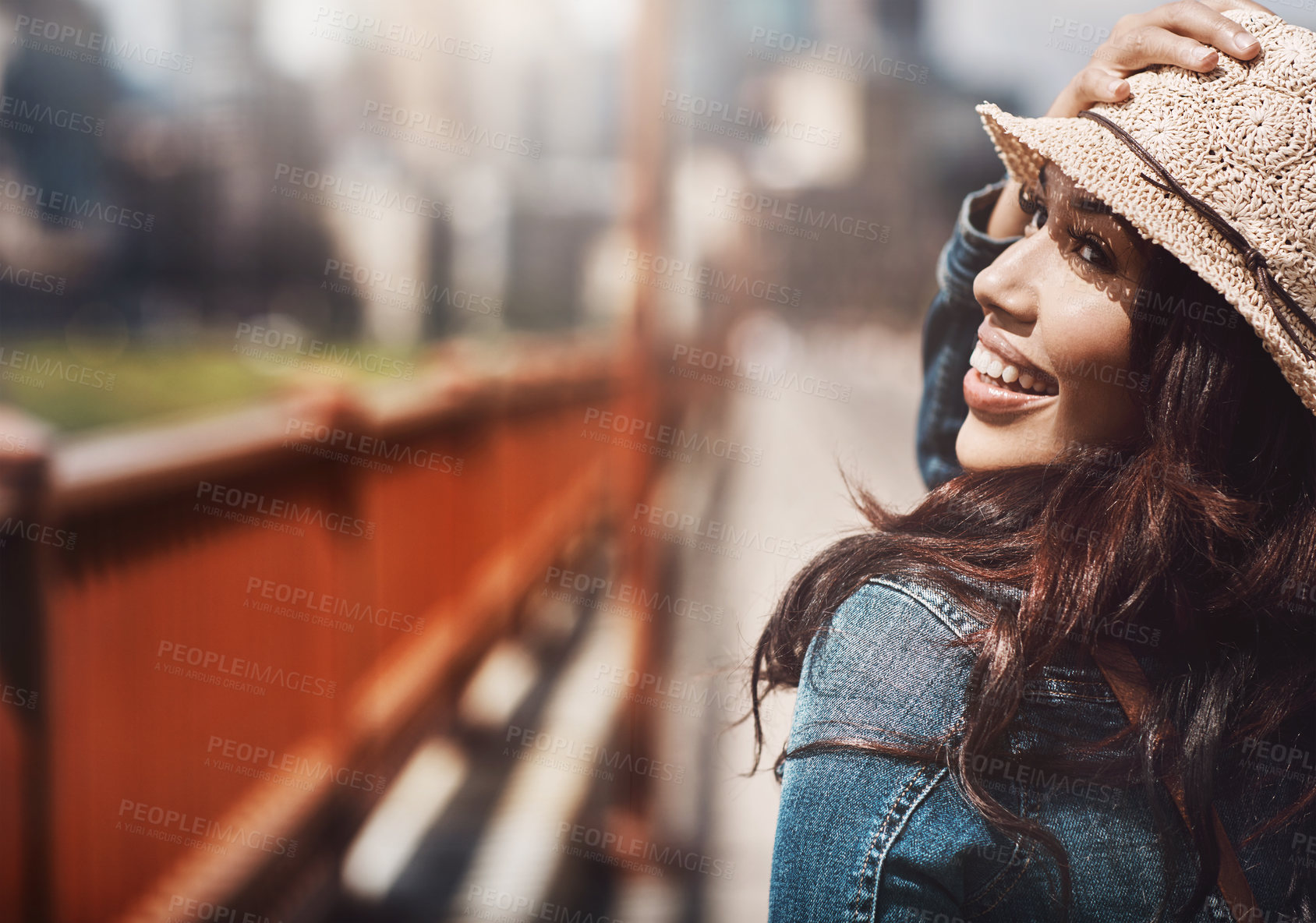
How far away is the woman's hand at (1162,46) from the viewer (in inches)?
39.2

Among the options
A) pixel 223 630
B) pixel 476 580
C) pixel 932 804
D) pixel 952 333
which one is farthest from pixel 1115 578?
pixel 476 580

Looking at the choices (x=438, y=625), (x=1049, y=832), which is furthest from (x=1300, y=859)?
(x=438, y=625)

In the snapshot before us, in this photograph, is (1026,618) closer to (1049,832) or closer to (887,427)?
(1049,832)

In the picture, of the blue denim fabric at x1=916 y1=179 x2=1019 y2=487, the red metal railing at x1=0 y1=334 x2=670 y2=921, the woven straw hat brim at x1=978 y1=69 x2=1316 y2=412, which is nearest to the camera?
the woven straw hat brim at x1=978 y1=69 x2=1316 y2=412

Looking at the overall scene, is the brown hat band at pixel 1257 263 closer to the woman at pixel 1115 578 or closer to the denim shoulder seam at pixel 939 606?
the woman at pixel 1115 578

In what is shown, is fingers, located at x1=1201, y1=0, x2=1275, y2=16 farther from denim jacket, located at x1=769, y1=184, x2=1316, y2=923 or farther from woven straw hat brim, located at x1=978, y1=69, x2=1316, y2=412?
denim jacket, located at x1=769, y1=184, x2=1316, y2=923

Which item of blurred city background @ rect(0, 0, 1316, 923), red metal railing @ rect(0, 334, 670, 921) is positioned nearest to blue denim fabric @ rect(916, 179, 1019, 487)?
blurred city background @ rect(0, 0, 1316, 923)

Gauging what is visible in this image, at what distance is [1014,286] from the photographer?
1.04m

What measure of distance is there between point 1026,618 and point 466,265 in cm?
2584

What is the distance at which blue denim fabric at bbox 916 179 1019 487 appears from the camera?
1.32 m

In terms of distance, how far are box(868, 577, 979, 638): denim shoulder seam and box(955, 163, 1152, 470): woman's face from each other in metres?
0.15

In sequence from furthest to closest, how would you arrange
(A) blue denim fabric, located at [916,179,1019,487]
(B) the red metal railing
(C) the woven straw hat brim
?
(B) the red metal railing → (A) blue denim fabric, located at [916,179,1019,487] → (C) the woven straw hat brim

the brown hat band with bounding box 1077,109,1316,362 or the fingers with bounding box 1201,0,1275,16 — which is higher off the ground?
the fingers with bounding box 1201,0,1275,16

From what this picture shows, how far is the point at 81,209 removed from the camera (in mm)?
18047
